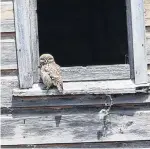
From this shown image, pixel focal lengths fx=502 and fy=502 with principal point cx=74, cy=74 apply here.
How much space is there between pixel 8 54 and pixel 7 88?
0.60ft

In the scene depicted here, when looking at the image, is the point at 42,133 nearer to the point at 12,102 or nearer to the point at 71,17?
the point at 12,102

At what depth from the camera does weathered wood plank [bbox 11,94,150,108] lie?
2.64 meters

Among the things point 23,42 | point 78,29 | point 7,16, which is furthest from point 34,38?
point 78,29

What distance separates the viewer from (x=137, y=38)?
259cm

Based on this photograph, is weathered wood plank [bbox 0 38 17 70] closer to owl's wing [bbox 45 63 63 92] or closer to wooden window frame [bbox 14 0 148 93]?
wooden window frame [bbox 14 0 148 93]

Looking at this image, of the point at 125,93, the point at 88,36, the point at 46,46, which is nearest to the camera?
the point at 125,93

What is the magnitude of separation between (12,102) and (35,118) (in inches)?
5.9

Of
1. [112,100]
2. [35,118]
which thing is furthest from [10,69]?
[112,100]

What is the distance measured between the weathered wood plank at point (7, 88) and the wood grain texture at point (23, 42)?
0.04m

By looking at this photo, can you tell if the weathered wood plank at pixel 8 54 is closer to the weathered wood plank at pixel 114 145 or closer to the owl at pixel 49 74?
the owl at pixel 49 74

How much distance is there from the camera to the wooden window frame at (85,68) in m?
2.58

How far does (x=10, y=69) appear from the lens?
2643 millimetres

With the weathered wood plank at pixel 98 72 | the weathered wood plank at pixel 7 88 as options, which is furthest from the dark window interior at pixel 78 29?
the weathered wood plank at pixel 7 88

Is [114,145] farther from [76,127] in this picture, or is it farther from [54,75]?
[54,75]
